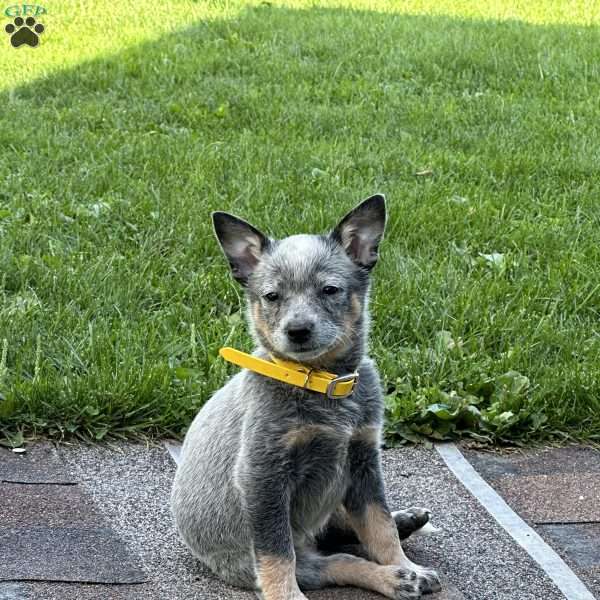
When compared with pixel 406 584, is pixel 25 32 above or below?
above

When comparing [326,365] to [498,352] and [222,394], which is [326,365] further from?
[498,352]

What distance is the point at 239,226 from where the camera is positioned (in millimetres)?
3766

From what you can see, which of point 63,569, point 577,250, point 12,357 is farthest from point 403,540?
point 577,250

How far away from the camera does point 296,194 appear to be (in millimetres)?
6773

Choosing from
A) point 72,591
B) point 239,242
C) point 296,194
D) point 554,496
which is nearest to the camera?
point 72,591

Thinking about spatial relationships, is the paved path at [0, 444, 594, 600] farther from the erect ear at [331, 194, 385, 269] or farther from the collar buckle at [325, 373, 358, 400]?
the erect ear at [331, 194, 385, 269]

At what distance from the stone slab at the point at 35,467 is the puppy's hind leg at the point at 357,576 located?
1171 millimetres

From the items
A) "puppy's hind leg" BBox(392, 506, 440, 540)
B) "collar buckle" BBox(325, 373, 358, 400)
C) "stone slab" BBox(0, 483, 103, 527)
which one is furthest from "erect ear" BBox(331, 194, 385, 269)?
"stone slab" BBox(0, 483, 103, 527)

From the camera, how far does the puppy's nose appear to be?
3451mm

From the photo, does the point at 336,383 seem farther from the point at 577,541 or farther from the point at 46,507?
the point at 46,507

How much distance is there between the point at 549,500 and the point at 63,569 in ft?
6.13

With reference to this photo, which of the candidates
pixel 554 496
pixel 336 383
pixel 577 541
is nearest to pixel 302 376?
pixel 336 383

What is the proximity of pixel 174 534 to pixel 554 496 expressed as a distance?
58.8 inches

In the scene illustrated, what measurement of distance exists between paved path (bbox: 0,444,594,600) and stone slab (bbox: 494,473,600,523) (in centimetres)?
18
